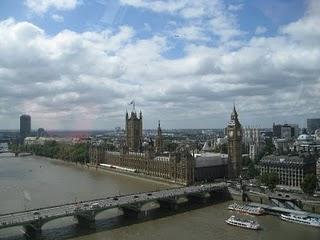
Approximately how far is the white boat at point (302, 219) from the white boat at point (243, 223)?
4.30 m

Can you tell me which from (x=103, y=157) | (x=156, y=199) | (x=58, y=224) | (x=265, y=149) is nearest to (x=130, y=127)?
(x=103, y=157)

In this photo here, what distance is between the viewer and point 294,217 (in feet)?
156

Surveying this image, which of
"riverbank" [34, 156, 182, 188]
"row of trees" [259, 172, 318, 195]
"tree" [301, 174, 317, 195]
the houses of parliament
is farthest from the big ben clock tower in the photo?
"tree" [301, 174, 317, 195]

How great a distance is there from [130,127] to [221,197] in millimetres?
57337

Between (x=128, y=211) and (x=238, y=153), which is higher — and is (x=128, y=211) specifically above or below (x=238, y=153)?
below

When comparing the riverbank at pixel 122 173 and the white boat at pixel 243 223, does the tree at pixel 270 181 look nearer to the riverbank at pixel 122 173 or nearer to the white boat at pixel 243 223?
the riverbank at pixel 122 173

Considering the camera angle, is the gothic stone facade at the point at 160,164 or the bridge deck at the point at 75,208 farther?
the gothic stone facade at the point at 160,164

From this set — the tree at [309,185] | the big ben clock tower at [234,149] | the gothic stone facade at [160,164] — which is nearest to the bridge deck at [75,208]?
the tree at [309,185]

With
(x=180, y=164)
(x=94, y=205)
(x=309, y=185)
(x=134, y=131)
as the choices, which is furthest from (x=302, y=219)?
(x=134, y=131)

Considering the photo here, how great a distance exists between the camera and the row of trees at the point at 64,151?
123m

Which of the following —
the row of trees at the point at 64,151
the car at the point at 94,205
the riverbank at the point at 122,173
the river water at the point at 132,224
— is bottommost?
the river water at the point at 132,224

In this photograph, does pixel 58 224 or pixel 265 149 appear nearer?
pixel 58 224

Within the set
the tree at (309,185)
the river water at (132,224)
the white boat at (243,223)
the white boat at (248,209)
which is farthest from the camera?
the tree at (309,185)

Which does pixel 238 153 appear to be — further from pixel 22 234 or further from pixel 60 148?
pixel 60 148
